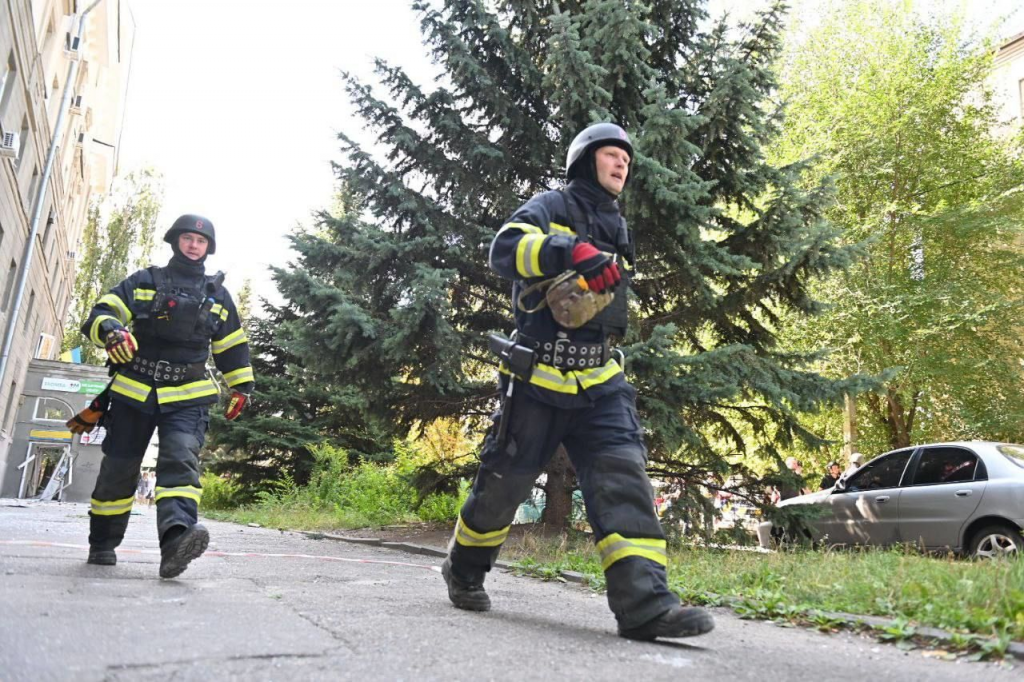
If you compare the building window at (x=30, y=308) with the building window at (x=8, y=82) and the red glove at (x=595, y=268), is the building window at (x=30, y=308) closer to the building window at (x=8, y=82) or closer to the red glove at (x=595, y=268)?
the building window at (x=8, y=82)

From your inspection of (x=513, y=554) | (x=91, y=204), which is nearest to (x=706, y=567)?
(x=513, y=554)

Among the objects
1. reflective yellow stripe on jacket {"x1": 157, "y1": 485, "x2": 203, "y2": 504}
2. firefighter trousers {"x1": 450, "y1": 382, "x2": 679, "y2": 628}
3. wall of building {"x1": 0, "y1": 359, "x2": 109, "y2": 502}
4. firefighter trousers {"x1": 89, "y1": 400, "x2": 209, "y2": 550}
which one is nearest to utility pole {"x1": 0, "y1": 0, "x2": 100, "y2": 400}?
wall of building {"x1": 0, "y1": 359, "x2": 109, "y2": 502}

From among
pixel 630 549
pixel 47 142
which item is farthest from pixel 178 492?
pixel 47 142

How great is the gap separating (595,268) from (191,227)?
2.86m

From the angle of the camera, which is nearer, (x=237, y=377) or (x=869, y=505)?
(x=237, y=377)

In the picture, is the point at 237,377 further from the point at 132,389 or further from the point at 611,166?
the point at 611,166

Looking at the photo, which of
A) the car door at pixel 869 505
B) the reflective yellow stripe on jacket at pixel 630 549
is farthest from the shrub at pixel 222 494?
the reflective yellow stripe on jacket at pixel 630 549

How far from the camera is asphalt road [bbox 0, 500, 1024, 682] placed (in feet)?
7.89

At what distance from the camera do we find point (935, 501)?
27.7 ft

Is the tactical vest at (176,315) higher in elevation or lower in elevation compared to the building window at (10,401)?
lower

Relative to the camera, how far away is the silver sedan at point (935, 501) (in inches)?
306

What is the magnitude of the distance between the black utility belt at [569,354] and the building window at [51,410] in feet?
84.0

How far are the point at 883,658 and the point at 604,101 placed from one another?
5985mm

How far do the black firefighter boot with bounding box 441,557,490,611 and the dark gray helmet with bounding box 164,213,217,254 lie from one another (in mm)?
2679
